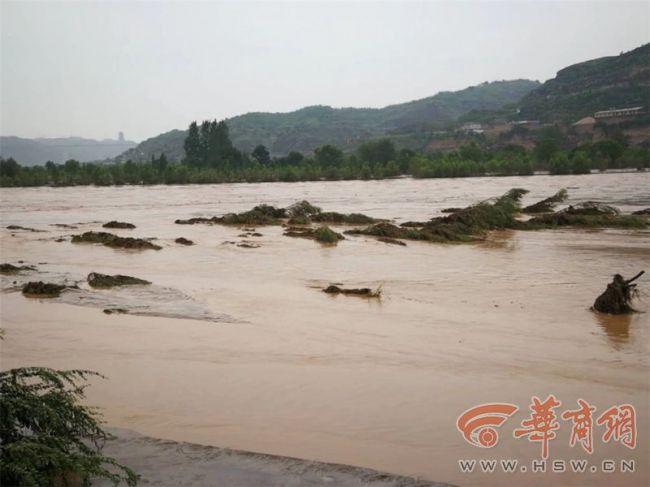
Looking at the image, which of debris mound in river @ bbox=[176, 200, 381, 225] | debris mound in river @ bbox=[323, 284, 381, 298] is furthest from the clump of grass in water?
debris mound in river @ bbox=[323, 284, 381, 298]

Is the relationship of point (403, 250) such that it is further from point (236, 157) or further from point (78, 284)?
point (236, 157)

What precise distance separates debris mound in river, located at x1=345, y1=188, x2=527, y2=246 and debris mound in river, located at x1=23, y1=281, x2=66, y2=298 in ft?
31.0

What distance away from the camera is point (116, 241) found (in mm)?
15492

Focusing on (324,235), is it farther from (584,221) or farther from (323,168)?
(323,168)

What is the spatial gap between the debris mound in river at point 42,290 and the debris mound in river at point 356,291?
417cm

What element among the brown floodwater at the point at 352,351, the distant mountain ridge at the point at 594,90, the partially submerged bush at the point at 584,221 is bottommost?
the brown floodwater at the point at 352,351

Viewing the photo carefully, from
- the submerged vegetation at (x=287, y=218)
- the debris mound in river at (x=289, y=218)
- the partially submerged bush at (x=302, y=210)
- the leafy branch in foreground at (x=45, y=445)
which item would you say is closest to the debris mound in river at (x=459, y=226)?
the debris mound in river at (x=289, y=218)

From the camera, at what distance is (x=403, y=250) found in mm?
14211

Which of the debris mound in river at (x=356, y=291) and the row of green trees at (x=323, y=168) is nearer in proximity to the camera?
the debris mound in river at (x=356, y=291)

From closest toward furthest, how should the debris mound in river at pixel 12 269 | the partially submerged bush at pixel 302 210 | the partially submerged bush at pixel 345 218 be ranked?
the debris mound in river at pixel 12 269 < the partially submerged bush at pixel 345 218 < the partially submerged bush at pixel 302 210

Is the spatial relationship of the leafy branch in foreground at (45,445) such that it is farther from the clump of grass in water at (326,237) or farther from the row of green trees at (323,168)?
the row of green trees at (323,168)

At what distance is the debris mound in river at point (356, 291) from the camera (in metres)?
8.94

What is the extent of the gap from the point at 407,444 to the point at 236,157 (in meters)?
77.6

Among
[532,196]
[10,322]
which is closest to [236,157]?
[532,196]
